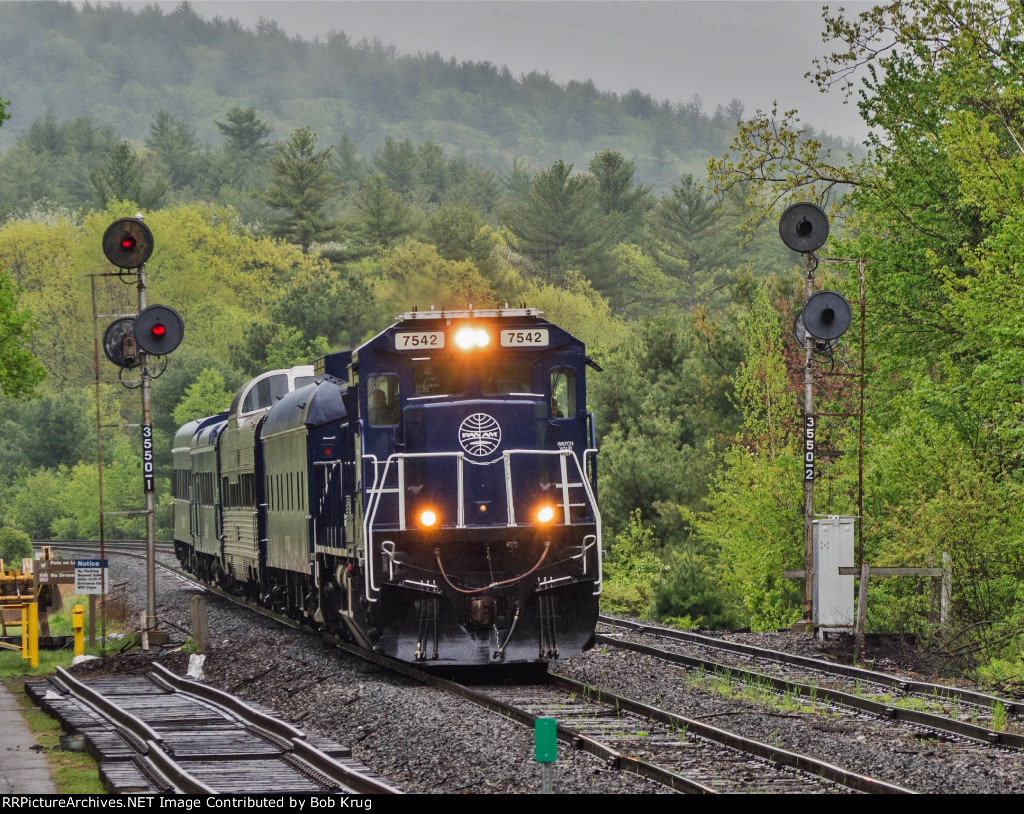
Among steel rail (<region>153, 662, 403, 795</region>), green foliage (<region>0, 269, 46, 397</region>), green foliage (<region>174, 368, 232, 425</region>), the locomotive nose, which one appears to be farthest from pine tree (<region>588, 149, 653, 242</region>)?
the locomotive nose

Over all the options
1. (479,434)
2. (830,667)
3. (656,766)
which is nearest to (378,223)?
(479,434)

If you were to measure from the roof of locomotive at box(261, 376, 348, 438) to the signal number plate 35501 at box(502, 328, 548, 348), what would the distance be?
8.32ft

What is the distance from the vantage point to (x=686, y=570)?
29.8m

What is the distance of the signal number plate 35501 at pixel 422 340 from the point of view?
1628cm

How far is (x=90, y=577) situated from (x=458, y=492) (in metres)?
8.46

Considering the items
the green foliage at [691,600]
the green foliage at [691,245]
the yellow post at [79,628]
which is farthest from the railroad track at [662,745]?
the green foliage at [691,245]

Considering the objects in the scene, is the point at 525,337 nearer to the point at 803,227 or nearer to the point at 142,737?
the point at 142,737

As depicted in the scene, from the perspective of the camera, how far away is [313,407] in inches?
755

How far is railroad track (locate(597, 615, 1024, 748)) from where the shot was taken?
1302 cm

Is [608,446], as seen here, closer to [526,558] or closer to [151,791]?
[526,558]

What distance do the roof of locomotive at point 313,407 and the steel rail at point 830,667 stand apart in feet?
20.9

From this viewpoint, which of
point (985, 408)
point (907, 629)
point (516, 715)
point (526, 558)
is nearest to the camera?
point (516, 715)

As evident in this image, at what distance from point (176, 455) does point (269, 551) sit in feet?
53.9

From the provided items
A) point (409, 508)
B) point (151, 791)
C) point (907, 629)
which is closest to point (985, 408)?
point (907, 629)
